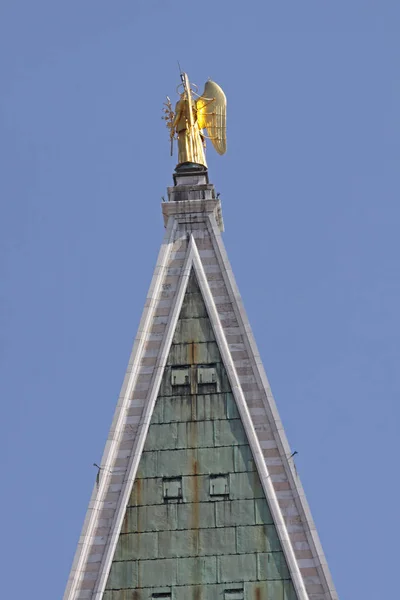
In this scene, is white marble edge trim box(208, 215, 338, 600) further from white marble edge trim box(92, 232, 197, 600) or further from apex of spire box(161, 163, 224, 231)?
white marble edge trim box(92, 232, 197, 600)

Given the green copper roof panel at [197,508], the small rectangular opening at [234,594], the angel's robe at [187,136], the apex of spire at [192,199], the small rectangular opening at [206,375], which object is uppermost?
the angel's robe at [187,136]

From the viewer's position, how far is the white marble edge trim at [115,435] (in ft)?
256

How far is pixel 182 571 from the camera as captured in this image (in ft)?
256

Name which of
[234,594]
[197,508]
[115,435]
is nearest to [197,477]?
[197,508]

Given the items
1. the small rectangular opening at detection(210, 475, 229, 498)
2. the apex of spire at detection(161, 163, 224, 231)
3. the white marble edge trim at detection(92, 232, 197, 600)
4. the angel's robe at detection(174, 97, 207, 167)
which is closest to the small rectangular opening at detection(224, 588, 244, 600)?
the small rectangular opening at detection(210, 475, 229, 498)

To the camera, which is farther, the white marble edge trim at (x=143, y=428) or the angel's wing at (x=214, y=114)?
the angel's wing at (x=214, y=114)

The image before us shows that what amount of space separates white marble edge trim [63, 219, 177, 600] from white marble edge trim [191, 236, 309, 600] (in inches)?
37.5

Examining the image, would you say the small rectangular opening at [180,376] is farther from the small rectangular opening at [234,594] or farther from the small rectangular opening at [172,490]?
the small rectangular opening at [234,594]

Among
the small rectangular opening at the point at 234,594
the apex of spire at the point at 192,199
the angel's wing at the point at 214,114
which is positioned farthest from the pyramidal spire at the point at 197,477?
the angel's wing at the point at 214,114

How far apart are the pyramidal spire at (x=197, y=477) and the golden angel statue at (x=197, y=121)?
4456mm

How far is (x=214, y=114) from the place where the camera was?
8712cm

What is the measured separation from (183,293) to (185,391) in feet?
10.3

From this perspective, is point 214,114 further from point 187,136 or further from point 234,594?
point 234,594

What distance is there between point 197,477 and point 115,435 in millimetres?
2568
